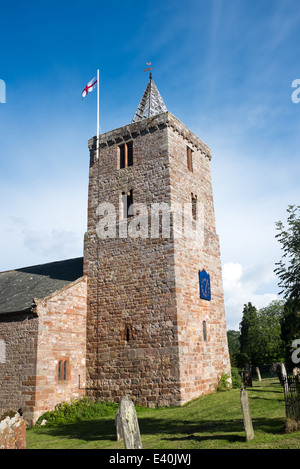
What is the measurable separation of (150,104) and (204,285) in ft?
40.9

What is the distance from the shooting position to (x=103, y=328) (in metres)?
18.9

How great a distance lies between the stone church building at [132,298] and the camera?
16781 mm

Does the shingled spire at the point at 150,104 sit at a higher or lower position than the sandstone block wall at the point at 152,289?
higher

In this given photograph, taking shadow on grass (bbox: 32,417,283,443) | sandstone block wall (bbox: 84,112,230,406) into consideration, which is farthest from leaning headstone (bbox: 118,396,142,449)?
sandstone block wall (bbox: 84,112,230,406)

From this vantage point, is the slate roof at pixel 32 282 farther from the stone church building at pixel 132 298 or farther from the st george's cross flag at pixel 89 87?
the st george's cross flag at pixel 89 87

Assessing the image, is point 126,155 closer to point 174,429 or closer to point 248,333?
point 174,429

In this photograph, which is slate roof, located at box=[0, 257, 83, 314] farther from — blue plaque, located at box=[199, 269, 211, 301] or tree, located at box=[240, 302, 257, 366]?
tree, located at box=[240, 302, 257, 366]

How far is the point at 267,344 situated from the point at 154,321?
32.5 m

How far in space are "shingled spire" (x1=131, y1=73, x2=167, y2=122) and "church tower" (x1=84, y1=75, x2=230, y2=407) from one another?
329 centimetres

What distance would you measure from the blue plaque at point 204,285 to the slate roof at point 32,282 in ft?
22.5

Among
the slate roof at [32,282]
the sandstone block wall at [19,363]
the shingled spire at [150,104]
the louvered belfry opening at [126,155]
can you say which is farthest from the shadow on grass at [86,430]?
the shingled spire at [150,104]

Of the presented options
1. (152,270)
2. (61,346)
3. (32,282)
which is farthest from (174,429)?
(32,282)

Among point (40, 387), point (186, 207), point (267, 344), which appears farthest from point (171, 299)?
point (267, 344)
